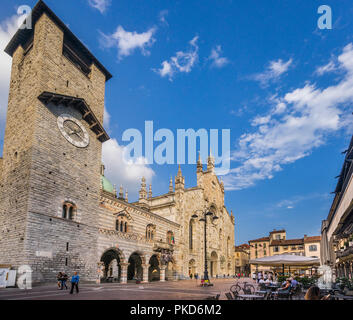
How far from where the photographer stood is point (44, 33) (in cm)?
2323

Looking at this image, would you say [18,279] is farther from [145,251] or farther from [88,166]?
[145,251]

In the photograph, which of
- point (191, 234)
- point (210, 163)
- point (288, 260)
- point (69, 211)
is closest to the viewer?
point (288, 260)

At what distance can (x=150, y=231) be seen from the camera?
33000mm

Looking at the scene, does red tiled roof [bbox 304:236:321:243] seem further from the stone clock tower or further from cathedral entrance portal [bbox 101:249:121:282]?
the stone clock tower

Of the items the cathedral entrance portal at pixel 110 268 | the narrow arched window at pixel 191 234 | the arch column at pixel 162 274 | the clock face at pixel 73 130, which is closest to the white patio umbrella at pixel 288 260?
the clock face at pixel 73 130

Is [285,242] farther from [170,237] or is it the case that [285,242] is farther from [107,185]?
[107,185]

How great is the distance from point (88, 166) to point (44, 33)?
1133 centimetres

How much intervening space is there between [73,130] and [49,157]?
12.3 feet

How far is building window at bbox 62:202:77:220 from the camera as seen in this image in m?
22.2

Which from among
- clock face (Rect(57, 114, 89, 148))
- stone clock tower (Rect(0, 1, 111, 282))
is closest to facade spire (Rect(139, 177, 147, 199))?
stone clock tower (Rect(0, 1, 111, 282))

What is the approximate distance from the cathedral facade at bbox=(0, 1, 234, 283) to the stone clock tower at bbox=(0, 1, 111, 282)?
0.07 metres

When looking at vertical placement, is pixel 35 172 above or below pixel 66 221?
above

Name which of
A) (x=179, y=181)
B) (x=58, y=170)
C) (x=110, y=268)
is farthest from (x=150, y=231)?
(x=58, y=170)
